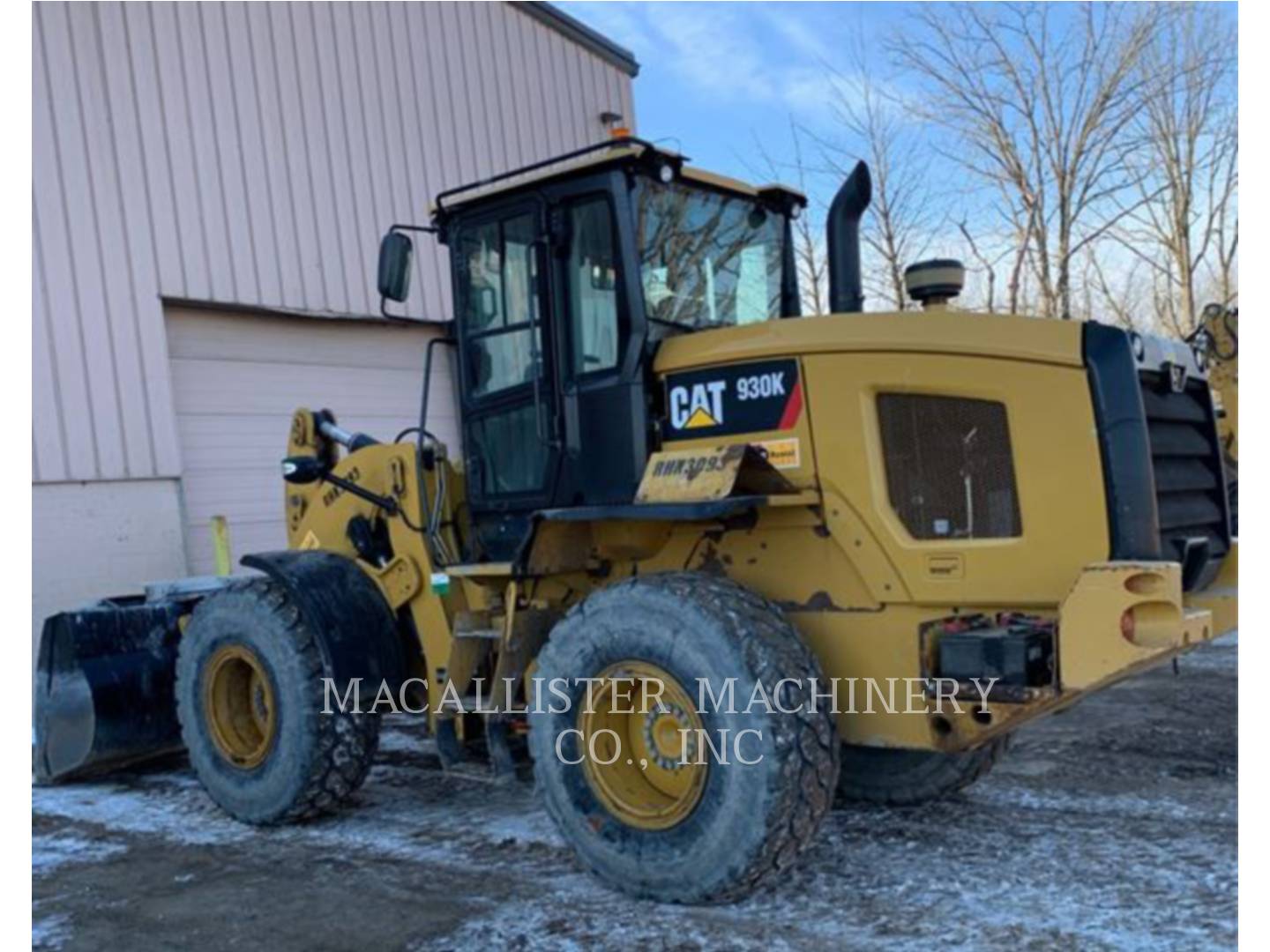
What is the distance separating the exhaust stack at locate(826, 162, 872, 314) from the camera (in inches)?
193

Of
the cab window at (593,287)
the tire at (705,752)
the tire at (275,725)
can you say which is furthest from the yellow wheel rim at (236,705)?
the cab window at (593,287)

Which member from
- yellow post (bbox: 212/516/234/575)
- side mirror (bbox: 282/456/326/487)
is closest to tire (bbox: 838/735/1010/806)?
side mirror (bbox: 282/456/326/487)

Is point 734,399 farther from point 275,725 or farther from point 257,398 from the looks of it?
point 257,398

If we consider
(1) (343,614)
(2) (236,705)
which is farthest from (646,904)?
(2) (236,705)

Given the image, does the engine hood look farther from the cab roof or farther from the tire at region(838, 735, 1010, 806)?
the tire at region(838, 735, 1010, 806)

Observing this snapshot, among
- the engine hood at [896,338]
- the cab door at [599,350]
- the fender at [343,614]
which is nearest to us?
the engine hood at [896,338]

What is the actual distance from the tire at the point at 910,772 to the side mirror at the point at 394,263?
2753 mm

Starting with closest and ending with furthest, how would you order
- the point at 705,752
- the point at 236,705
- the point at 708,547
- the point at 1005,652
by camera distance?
the point at 1005,652
the point at 705,752
the point at 708,547
the point at 236,705

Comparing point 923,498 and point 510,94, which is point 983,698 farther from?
point 510,94

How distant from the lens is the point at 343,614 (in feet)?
18.0

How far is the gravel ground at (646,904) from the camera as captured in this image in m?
3.96

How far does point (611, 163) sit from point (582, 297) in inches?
21.6

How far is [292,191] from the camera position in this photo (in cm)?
1045

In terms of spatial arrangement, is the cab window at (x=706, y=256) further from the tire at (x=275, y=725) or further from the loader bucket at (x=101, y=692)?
the loader bucket at (x=101, y=692)
